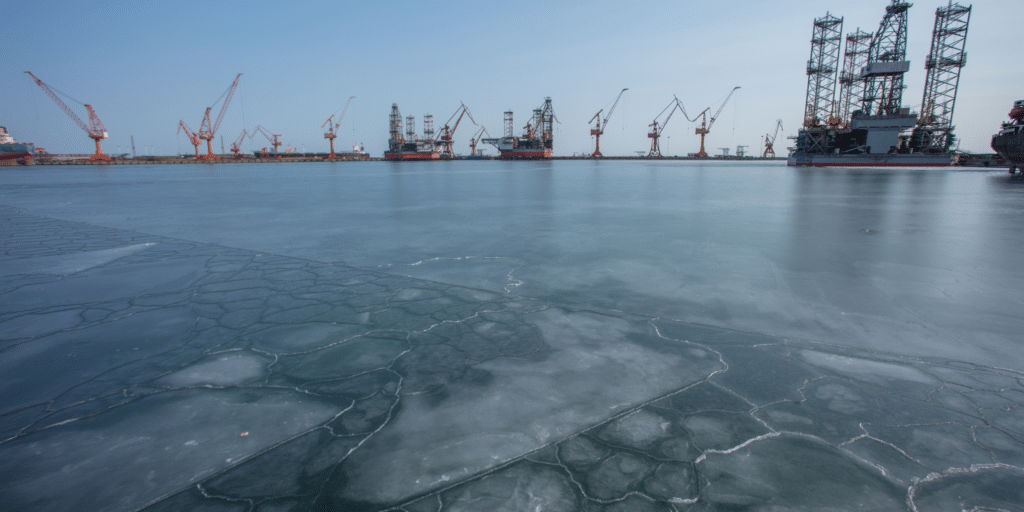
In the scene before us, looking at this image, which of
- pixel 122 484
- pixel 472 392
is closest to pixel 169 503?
pixel 122 484

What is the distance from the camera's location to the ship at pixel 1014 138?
60.9 ft

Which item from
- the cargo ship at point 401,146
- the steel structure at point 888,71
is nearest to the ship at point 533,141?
the cargo ship at point 401,146

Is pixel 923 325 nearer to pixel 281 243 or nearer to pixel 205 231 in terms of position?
pixel 281 243

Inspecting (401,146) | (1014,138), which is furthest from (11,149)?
(1014,138)

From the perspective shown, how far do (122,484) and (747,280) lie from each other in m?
4.21

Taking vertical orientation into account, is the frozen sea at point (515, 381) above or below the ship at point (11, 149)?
below

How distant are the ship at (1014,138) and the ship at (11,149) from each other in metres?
98.0

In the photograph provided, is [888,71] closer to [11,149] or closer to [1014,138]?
[1014,138]

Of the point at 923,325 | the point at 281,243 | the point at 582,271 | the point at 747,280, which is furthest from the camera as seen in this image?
the point at 281,243

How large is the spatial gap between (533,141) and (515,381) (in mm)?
90152

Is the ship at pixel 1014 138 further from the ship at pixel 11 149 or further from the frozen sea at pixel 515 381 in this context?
the ship at pixel 11 149

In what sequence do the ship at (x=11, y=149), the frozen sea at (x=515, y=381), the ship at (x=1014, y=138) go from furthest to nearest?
the ship at (x=11, y=149)
the ship at (x=1014, y=138)
the frozen sea at (x=515, y=381)

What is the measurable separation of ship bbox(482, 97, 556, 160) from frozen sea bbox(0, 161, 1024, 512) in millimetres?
87326

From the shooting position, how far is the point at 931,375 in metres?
2.22
